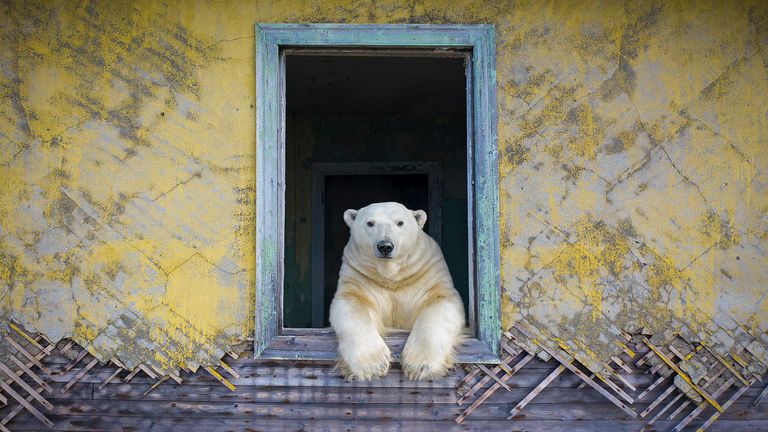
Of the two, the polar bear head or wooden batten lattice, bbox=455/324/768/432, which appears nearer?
wooden batten lattice, bbox=455/324/768/432

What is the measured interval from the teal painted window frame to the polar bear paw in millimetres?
147

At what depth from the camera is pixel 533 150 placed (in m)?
3.39

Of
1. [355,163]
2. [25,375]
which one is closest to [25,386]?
[25,375]

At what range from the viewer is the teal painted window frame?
3303 mm

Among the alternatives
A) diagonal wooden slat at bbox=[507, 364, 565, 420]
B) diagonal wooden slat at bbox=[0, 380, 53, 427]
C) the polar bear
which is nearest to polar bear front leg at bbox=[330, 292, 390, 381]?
the polar bear

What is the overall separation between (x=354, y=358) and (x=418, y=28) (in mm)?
1535

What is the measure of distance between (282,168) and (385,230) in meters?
0.58

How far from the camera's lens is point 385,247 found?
11.2 ft

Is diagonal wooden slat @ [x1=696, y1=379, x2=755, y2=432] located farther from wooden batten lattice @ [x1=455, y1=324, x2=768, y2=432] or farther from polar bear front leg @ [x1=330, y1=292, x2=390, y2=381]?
polar bear front leg @ [x1=330, y1=292, x2=390, y2=381]

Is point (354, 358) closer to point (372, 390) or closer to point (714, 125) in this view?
point (372, 390)

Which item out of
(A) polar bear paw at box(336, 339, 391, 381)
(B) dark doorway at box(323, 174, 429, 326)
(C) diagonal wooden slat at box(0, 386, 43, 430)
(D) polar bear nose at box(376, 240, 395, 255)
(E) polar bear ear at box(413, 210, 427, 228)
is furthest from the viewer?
(B) dark doorway at box(323, 174, 429, 326)

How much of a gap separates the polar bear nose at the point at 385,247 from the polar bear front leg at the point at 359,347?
307mm

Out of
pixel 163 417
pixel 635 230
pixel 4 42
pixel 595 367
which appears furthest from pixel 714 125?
pixel 4 42

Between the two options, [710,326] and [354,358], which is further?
[710,326]
